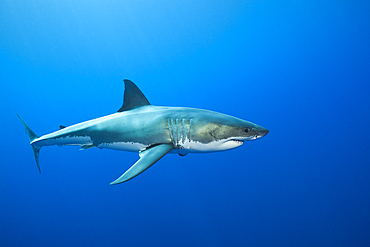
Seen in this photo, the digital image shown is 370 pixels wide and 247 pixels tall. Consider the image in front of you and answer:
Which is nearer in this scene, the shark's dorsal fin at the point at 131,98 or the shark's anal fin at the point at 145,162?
the shark's anal fin at the point at 145,162

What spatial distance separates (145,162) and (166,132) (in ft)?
1.76

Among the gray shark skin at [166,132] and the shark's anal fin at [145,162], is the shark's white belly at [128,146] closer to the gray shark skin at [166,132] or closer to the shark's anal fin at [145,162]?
the gray shark skin at [166,132]

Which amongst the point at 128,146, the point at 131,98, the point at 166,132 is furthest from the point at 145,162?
the point at 131,98

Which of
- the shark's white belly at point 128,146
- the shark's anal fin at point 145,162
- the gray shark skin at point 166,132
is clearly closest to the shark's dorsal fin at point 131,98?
the gray shark skin at point 166,132

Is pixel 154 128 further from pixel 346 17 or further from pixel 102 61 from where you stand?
pixel 102 61

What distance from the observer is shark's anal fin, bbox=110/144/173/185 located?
4.93 feet

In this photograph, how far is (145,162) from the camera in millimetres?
1729

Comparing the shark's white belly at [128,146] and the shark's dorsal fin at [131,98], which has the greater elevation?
the shark's dorsal fin at [131,98]

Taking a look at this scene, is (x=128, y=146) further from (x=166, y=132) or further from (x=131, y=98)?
(x=131, y=98)

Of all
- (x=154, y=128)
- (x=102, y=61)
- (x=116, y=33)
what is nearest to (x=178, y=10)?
(x=116, y=33)

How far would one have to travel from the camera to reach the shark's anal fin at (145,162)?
1.50m

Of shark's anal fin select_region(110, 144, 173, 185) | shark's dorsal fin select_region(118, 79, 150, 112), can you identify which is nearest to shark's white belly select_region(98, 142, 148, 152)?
shark's anal fin select_region(110, 144, 173, 185)

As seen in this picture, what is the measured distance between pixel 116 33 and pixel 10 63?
6022mm

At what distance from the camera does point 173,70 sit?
39.1 feet
